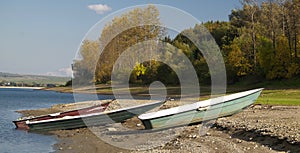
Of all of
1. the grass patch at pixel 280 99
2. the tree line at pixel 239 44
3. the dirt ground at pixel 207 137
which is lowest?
the dirt ground at pixel 207 137

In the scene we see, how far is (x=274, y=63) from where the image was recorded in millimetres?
54344

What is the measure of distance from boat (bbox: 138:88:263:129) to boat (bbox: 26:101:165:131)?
4599 millimetres

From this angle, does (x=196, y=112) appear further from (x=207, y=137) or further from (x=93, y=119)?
(x=93, y=119)

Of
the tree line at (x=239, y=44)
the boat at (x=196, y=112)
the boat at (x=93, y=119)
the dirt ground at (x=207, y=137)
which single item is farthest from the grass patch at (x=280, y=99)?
the tree line at (x=239, y=44)

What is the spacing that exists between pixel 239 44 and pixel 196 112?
4223cm

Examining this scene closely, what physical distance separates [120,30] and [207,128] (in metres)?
45.3

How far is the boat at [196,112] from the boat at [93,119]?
460 centimetres

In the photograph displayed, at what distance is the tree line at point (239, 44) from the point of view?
53875 mm

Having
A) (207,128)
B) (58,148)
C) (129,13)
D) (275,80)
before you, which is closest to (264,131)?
(207,128)

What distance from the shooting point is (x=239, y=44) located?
61.1 m

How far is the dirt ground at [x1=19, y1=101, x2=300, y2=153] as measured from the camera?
15.0 m

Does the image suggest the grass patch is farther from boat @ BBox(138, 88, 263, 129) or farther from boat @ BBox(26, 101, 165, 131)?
boat @ BBox(26, 101, 165, 131)

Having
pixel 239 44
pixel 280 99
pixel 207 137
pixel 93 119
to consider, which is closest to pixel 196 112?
pixel 207 137

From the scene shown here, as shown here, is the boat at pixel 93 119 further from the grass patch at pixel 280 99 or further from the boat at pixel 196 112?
the grass patch at pixel 280 99
